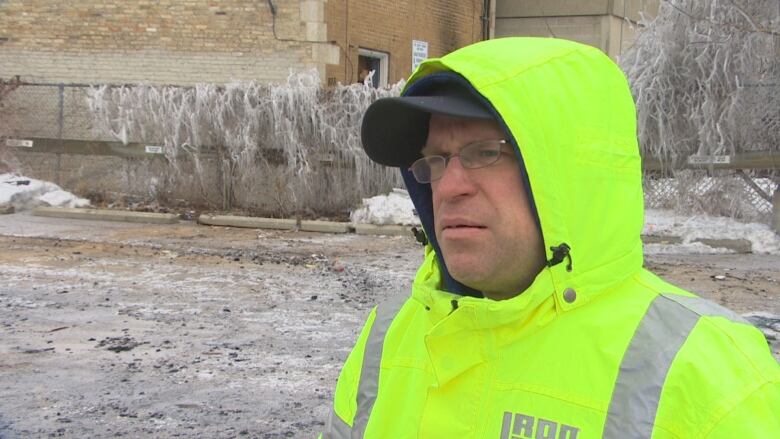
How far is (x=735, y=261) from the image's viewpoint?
995 cm

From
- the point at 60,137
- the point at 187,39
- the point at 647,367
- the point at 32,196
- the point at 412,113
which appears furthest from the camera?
the point at 187,39

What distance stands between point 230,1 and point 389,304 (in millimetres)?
15585

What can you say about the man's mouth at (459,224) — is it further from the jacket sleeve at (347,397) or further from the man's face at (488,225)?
the jacket sleeve at (347,397)

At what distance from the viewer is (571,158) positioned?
4.82 feet

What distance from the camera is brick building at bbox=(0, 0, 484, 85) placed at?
53.0 ft

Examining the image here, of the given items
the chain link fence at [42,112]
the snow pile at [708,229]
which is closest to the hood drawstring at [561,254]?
the snow pile at [708,229]

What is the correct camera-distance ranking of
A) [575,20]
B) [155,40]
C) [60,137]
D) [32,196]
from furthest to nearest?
[575,20], [155,40], [60,137], [32,196]

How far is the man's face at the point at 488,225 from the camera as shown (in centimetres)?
154

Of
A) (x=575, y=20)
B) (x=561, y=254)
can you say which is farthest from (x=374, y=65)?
(x=561, y=254)

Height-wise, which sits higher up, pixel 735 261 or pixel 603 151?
pixel 603 151

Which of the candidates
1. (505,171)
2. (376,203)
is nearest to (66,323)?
(505,171)

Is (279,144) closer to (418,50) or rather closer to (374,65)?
(374,65)

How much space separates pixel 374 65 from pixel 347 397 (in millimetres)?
16834

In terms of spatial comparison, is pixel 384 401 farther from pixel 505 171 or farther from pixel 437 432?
pixel 505 171
